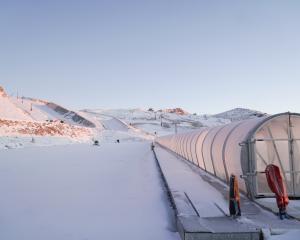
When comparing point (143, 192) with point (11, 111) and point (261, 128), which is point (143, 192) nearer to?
point (261, 128)

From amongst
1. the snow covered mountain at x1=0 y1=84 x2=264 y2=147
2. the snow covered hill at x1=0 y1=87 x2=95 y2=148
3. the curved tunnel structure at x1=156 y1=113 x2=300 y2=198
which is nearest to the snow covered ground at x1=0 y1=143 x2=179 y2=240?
the curved tunnel structure at x1=156 y1=113 x2=300 y2=198

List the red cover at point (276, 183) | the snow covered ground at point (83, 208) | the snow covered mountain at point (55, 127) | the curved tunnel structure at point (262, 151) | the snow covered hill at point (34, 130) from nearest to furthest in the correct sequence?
the snow covered ground at point (83, 208), the red cover at point (276, 183), the curved tunnel structure at point (262, 151), the snow covered hill at point (34, 130), the snow covered mountain at point (55, 127)

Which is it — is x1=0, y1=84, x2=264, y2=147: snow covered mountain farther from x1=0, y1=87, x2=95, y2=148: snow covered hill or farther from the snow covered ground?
the snow covered ground

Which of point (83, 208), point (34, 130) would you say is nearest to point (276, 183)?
point (83, 208)

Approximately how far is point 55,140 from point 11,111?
41.7 meters

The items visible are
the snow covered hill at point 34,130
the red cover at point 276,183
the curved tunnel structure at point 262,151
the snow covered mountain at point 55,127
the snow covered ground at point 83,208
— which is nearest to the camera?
the snow covered ground at point 83,208

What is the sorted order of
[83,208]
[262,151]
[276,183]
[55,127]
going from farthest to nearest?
1. [55,127]
2. [262,151]
3. [83,208]
4. [276,183]

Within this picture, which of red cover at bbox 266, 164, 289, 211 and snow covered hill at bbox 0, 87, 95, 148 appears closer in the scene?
red cover at bbox 266, 164, 289, 211

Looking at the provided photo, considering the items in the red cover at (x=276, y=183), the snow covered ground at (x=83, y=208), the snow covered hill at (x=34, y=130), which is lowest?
the snow covered ground at (x=83, y=208)

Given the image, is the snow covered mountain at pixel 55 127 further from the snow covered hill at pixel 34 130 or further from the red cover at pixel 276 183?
the red cover at pixel 276 183

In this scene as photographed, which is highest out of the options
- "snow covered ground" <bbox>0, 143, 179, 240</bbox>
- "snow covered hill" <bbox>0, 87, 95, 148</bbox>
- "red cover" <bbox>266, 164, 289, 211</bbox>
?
"snow covered hill" <bbox>0, 87, 95, 148</bbox>

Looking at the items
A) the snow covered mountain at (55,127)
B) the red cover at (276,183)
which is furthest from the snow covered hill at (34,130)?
the red cover at (276,183)

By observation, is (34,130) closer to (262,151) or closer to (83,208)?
(83,208)

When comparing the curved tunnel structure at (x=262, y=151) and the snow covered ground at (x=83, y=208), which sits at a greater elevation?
the curved tunnel structure at (x=262, y=151)
